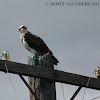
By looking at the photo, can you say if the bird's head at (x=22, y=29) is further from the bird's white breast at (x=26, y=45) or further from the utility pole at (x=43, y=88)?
the utility pole at (x=43, y=88)

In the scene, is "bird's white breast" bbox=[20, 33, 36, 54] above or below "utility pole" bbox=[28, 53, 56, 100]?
above

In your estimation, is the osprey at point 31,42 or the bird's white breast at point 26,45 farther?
the bird's white breast at point 26,45

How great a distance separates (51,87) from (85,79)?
73 centimetres

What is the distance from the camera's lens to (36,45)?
34.1 feet

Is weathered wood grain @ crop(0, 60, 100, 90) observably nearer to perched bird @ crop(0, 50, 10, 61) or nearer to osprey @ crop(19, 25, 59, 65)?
perched bird @ crop(0, 50, 10, 61)

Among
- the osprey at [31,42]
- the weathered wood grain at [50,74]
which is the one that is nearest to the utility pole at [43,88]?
the weathered wood grain at [50,74]

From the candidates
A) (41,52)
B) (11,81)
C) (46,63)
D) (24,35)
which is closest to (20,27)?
(24,35)

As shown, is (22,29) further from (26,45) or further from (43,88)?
(43,88)

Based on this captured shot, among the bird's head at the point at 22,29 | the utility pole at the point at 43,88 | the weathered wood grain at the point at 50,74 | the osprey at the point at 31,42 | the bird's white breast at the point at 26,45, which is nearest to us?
the weathered wood grain at the point at 50,74

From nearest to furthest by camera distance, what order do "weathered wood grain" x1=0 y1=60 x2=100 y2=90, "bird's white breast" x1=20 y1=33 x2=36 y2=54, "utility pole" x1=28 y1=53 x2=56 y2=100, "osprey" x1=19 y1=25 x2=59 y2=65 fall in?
"weathered wood grain" x1=0 y1=60 x2=100 y2=90, "utility pole" x1=28 y1=53 x2=56 y2=100, "osprey" x1=19 y1=25 x2=59 y2=65, "bird's white breast" x1=20 y1=33 x2=36 y2=54

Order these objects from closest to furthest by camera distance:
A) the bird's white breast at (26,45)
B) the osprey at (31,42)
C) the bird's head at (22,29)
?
the osprey at (31,42)
the bird's white breast at (26,45)
the bird's head at (22,29)

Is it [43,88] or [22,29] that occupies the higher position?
[22,29]

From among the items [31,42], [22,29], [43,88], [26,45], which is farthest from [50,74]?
[22,29]

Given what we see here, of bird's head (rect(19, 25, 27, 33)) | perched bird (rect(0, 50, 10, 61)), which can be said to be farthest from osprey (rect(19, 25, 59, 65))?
perched bird (rect(0, 50, 10, 61))
